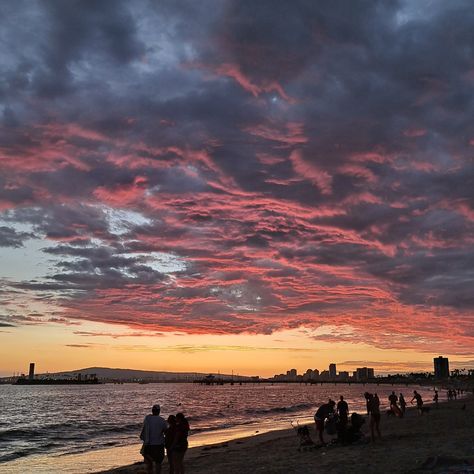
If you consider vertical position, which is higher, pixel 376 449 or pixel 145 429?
pixel 145 429

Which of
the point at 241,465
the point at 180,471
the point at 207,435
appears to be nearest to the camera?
the point at 180,471

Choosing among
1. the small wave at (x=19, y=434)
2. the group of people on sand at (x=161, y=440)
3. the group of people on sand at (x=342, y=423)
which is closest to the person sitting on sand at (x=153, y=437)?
the group of people on sand at (x=161, y=440)

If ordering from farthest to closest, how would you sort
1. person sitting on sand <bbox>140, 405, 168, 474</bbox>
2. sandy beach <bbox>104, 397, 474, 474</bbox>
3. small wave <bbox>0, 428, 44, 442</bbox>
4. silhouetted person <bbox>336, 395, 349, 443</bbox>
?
small wave <bbox>0, 428, 44, 442</bbox> < silhouetted person <bbox>336, 395, 349, 443</bbox> < sandy beach <bbox>104, 397, 474, 474</bbox> < person sitting on sand <bbox>140, 405, 168, 474</bbox>

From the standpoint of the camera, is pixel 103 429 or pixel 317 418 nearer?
pixel 317 418

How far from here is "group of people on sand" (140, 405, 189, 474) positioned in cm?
1204

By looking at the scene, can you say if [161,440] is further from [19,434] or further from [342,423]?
[19,434]

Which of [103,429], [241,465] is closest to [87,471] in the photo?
[241,465]

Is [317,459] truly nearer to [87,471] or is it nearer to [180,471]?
[180,471]

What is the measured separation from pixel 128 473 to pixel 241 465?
4464 mm

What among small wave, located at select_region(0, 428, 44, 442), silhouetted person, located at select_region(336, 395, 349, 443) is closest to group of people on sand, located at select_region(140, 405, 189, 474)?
silhouetted person, located at select_region(336, 395, 349, 443)

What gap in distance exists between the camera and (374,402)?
19594 mm

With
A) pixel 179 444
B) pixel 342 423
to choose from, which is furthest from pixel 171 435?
pixel 342 423

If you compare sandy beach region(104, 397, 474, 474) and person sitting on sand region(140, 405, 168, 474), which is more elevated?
person sitting on sand region(140, 405, 168, 474)

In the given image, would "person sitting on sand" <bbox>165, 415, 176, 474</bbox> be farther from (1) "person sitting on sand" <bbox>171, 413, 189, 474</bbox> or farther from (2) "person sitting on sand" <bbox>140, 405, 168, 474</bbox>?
(2) "person sitting on sand" <bbox>140, 405, 168, 474</bbox>
